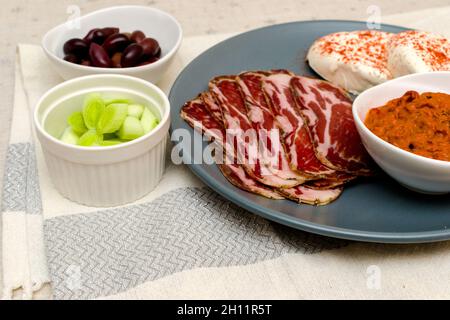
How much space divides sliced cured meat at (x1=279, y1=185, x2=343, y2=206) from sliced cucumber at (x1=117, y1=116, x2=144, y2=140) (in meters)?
0.45

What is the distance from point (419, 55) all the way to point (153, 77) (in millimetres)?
956

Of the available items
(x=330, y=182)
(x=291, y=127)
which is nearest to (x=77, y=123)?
(x=291, y=127)

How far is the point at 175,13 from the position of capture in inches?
119

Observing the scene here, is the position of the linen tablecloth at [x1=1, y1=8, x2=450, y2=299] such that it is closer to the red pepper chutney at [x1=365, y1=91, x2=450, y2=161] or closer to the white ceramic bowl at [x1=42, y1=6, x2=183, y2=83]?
the red pepper chutney at [x1=365, y1=91, x2=450, y2=161]

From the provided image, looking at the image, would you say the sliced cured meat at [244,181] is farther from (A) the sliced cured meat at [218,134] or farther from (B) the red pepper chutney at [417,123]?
(B) the red pepper chutney at [417,123]

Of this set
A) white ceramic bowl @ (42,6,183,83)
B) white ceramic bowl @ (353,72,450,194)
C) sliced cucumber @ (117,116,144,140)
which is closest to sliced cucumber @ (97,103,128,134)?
sliced cucumber @ (117,116,144,140)

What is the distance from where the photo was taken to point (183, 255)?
162cm

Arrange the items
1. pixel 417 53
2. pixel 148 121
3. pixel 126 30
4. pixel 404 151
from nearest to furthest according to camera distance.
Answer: pixel 404 151, pixel 148 121, pixel 417 53, pixel 126 30

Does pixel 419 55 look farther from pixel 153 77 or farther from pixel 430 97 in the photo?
pixel 153 77

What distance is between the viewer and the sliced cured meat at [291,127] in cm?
175

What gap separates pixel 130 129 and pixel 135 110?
0.12m

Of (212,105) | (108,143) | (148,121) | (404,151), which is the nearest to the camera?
(404,151)

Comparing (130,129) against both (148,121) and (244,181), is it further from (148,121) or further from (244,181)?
(244,181)

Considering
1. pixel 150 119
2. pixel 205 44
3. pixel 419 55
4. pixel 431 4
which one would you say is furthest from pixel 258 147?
pixel 431 4
